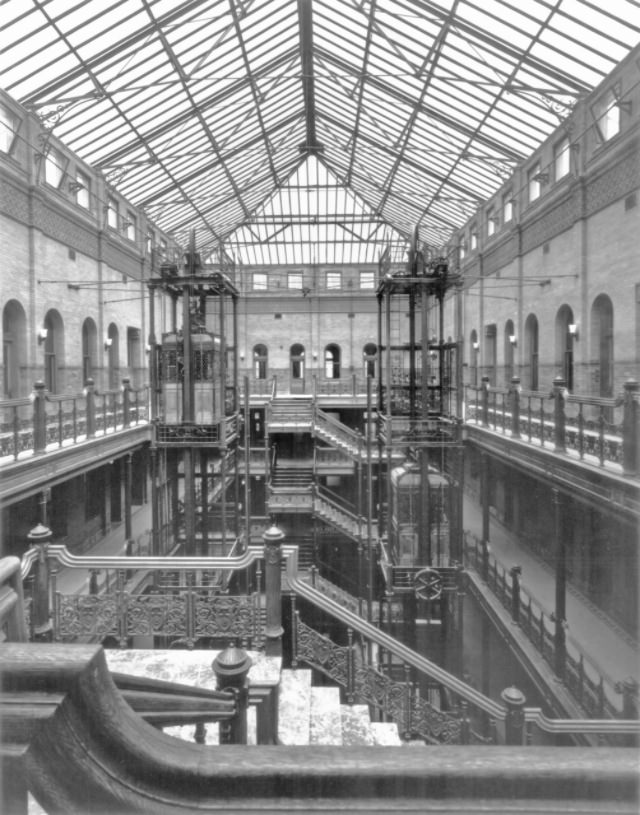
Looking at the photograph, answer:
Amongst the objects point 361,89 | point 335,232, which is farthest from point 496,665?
point 335,232

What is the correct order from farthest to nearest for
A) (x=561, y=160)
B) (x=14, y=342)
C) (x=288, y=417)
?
(x=288, y=417) → (x=561, y=160) → (x=14, y=342)

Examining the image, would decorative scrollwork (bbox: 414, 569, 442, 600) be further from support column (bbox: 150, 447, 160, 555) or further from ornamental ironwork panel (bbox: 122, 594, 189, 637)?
ornamental ironwork panel (bbox: 122, 594, 189, 637)

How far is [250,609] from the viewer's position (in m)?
5.76

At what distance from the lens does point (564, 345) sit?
17547 millimetres

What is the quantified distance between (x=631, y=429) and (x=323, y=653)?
5552 millimetres

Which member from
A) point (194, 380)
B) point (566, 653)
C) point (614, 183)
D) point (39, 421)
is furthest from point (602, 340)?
point (39, 421)

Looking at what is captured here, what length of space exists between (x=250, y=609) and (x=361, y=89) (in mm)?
18620

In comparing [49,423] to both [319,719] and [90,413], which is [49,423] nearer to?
[90,413]

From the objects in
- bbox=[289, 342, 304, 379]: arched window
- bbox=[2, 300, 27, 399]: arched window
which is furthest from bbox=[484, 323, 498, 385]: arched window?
bbox=[2, 300, 27, 399]: arched window

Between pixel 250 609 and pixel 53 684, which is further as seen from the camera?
pixel 250 609

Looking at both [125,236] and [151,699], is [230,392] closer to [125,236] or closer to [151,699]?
[125,236]

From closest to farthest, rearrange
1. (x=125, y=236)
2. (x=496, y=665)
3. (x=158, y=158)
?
(x=496, y=665)
(x=158, y=158)
(x=125, y=236)

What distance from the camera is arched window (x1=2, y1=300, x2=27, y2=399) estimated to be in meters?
15.3

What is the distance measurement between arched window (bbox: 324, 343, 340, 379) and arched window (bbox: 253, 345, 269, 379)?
3.80 meters
